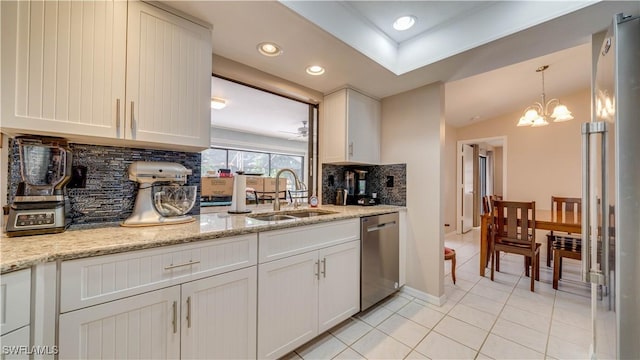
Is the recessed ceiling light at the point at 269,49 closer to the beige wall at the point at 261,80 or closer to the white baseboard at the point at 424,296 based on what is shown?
the beige wall at the point at 261,80

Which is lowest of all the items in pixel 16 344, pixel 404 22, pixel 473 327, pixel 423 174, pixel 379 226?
pixel 473 327

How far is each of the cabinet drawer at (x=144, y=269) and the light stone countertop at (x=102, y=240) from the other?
0.12 ft

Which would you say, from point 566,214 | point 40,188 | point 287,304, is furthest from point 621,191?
point 566,214

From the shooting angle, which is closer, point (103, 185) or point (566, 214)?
point (103, 185)

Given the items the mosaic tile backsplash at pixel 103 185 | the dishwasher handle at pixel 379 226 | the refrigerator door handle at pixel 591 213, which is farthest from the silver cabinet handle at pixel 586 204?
the mosaic tile backsplash at pixel 103 185

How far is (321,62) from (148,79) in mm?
1205

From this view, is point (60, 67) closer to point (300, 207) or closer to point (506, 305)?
point (300, 207)

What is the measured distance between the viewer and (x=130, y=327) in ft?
3.23

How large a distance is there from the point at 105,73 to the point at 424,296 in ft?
9.75

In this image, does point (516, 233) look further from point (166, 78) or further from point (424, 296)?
point (166, 78)

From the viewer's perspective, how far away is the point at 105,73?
3.85 feet

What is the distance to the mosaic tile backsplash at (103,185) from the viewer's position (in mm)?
1343

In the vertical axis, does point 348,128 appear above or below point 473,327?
above

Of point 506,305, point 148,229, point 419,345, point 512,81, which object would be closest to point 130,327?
point 148,229
